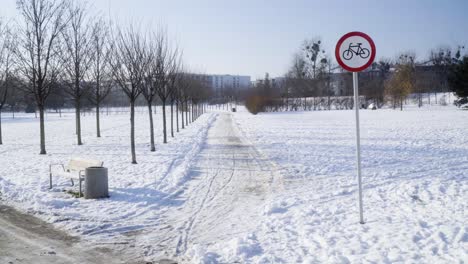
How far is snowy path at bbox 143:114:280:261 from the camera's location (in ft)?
18.4

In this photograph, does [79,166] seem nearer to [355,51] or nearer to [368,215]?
[368,215]

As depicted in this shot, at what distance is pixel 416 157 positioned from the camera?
12.3 meters

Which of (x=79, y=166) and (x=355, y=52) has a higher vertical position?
(x=355, y=52)

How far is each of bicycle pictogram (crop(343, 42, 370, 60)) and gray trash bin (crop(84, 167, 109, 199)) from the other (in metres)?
5.15

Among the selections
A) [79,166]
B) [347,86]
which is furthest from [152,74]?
[347,86]

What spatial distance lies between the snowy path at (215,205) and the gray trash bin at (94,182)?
1.57 m

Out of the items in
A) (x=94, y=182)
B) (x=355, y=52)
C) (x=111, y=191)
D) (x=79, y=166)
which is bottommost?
(x=111, y=191)

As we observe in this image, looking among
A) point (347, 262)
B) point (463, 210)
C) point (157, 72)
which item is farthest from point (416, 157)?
point (157, 72)

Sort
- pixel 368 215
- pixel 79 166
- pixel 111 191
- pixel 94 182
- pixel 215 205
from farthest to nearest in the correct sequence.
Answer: pixel 79 166 < pixel 111 191 < pixel 94 182 < pixel 215 205 < pixel 368 215

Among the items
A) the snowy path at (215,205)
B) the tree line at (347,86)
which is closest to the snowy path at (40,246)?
the snowy path at (215,205)

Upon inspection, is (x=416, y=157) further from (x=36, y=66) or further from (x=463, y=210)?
(x=36, y=66)

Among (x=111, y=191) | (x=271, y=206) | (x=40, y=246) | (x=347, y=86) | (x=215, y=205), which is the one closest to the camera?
(x=40, y=246)

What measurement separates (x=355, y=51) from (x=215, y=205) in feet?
12.1

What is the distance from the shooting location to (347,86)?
76562 mm
